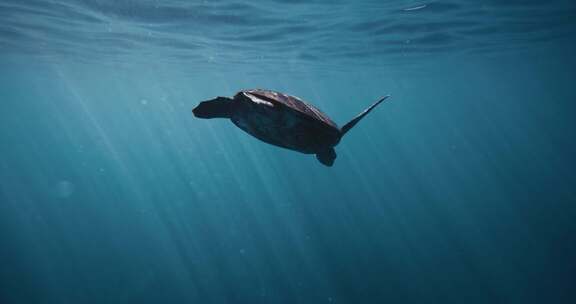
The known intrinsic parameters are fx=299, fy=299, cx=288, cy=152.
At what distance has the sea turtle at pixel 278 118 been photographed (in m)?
3.11

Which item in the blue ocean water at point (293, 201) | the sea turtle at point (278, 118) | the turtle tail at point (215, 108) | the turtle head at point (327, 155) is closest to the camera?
the sea turtle at point (278, 118)

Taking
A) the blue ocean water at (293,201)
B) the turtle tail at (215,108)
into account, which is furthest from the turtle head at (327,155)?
the blue ocean water at (293,201)

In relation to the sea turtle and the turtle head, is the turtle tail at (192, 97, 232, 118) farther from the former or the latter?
the turtle head

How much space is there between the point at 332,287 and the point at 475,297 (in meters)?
9.50

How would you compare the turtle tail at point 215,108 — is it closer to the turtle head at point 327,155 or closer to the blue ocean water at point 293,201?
the turtle head at point 327,155

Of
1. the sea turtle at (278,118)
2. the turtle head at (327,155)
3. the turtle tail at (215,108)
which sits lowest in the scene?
the turtle head at (327,155)

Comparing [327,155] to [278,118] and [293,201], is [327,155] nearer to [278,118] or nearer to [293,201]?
[278,118]

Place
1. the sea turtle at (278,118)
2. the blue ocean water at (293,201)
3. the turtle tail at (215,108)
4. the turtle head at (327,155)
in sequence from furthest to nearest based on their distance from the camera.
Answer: the blue ocean water at (293,201) → the turtle head at (327,155) → the turtle tail at (215,108) → the sea turtle at (278,118)

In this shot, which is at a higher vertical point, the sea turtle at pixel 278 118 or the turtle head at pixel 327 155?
the sea turtle at pixel 278 118

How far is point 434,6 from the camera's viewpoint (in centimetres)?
1359

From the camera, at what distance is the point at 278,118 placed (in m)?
3.20

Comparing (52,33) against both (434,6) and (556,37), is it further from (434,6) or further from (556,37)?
(556,37)

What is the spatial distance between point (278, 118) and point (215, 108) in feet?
3.79

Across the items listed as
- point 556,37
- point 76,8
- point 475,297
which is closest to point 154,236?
point 76,8
